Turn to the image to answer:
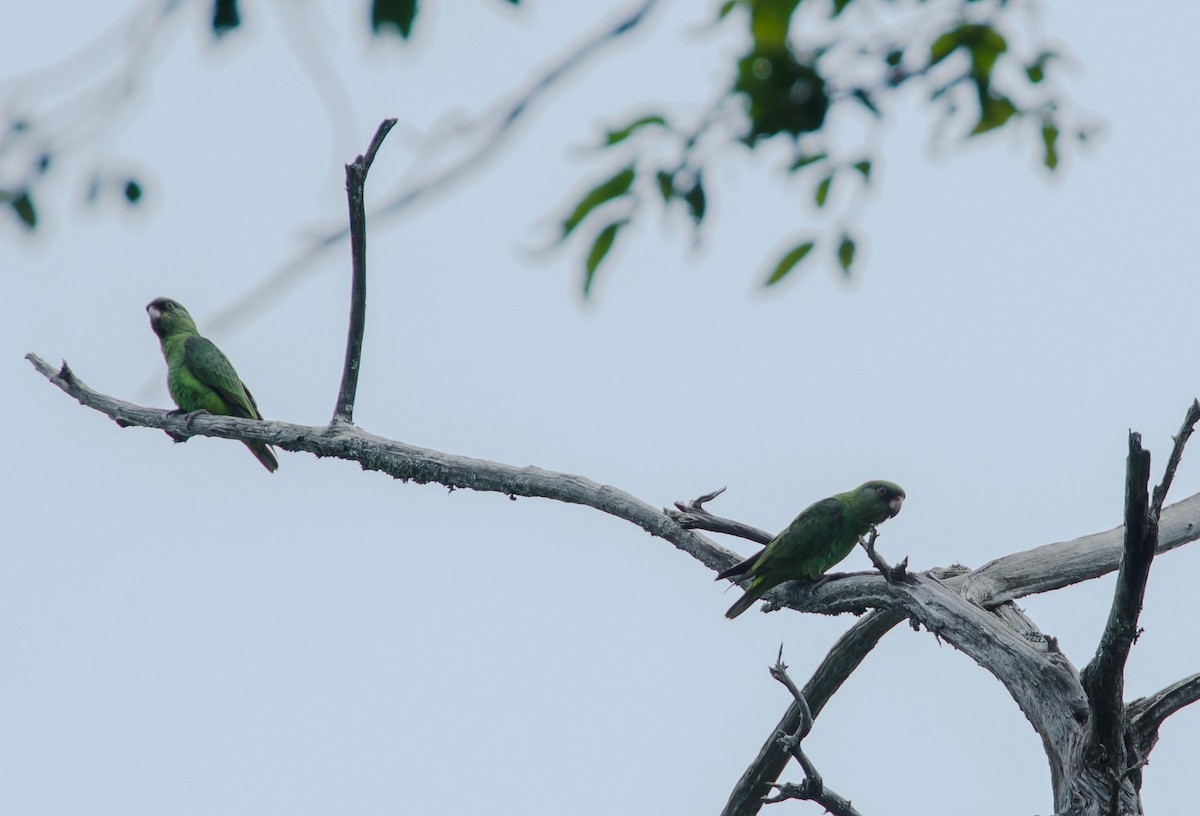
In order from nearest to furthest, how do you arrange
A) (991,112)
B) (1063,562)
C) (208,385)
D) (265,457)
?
(991,112)
(1063,562)
(208,385)
(265,457)

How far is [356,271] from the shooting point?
6898mm

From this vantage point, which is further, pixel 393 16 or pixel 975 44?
pixel 975 44

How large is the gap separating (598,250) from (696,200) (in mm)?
301

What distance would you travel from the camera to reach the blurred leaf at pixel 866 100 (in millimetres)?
2176

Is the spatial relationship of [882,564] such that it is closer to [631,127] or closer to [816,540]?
[816,540]

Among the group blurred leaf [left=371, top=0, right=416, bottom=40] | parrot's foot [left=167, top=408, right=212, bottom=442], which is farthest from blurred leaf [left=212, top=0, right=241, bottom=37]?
parrot's foot [left=167, top=408, right=212, bottom=442]

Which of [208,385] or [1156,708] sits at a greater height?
[208,385]

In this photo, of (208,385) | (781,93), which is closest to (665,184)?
(781,93)

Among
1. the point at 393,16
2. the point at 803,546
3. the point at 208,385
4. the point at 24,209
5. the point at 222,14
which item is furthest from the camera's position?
the point at 208,385

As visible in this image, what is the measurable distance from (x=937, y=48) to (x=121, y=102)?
159 centimetres

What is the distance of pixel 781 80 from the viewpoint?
82.5 inches

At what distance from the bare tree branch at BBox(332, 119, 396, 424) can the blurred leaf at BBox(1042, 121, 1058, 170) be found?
13.9ft

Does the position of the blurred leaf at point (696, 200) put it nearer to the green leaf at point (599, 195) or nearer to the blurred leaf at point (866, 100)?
the green leaf at point (599, 195)

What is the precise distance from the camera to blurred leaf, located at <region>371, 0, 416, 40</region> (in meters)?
1.71
